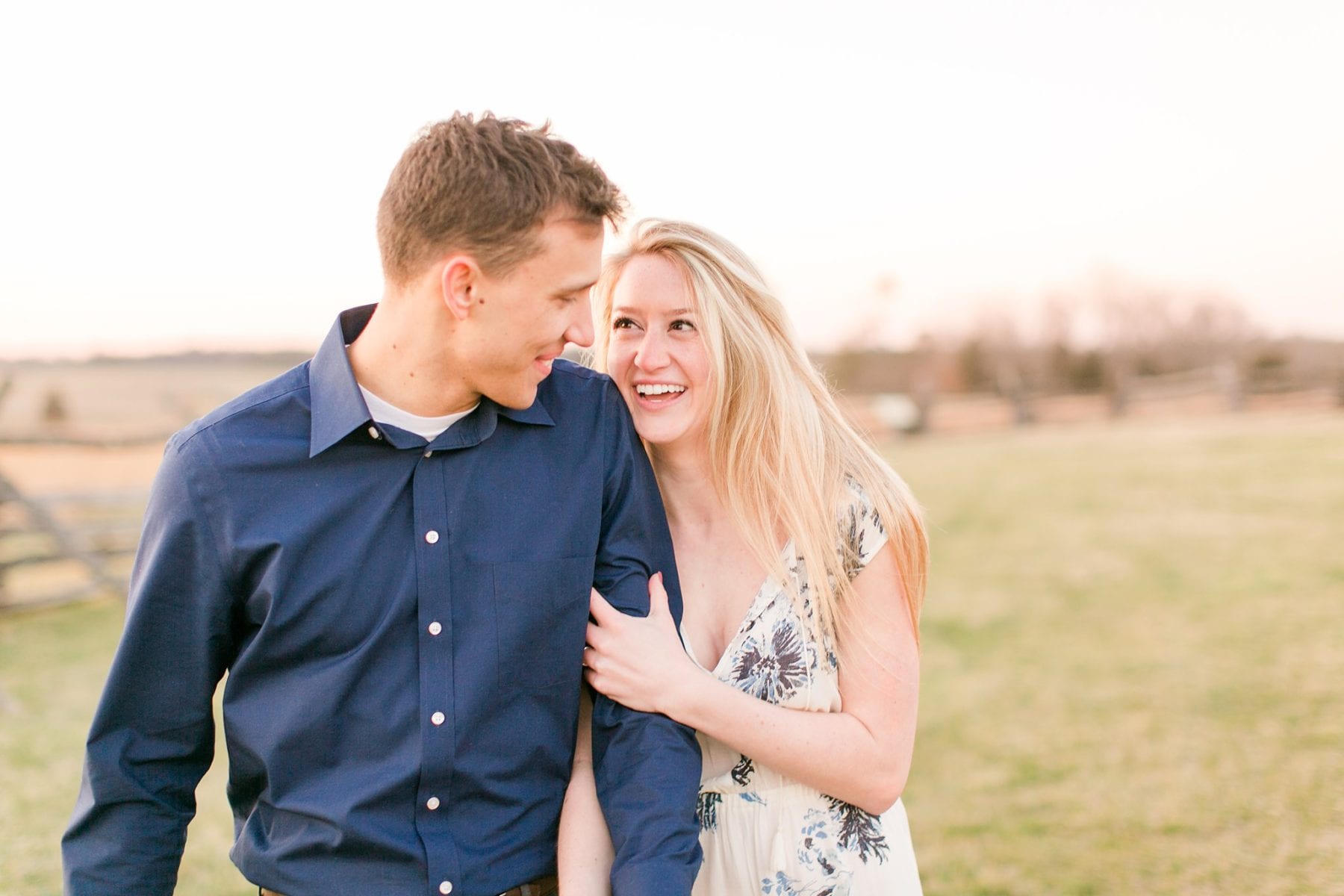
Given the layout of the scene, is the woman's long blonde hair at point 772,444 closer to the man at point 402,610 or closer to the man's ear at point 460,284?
the man at point 402,610

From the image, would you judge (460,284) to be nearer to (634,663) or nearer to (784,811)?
(634,663)

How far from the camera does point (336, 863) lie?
2.03 metres

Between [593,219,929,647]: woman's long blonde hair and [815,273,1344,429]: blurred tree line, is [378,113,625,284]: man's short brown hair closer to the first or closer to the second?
[593,219,929,647]: woman's long blonde hair

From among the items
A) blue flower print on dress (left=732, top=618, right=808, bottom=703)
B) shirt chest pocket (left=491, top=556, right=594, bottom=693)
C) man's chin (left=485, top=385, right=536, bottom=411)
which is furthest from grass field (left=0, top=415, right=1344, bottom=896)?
man's chin (left=485, top=385, right=536, bottom=411)

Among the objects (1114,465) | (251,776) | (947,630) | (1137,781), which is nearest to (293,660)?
(251,776)

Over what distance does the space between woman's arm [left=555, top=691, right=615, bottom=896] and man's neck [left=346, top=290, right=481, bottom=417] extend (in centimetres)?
82

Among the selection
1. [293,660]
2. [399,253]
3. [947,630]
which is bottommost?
[947,630]

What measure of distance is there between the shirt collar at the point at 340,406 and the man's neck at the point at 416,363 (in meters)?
0.05

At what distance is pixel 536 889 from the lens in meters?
2.12

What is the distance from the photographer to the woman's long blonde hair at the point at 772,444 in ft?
8.13

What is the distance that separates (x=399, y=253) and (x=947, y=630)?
8127 mm

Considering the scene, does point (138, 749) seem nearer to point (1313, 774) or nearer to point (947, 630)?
point (1313, 774)

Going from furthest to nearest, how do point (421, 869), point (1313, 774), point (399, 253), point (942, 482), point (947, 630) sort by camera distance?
1. point (942, 482)
2. point (947, 630)
3. point (1313, 774)
4. point (399, 253)
5. point (421, 869)

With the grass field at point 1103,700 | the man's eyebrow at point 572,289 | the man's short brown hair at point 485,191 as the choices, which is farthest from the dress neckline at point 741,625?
the grass field at point 1103,700
